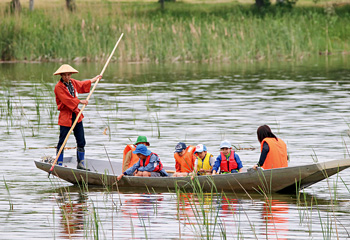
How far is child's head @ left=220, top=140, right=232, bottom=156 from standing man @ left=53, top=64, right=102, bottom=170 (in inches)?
89.9

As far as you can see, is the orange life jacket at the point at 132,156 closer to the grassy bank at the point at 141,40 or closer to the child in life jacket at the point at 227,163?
the child in life jacket at the point at 227,163

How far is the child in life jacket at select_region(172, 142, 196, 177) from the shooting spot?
12797mm

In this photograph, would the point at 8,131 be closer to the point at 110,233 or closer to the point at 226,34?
the point at 110,233

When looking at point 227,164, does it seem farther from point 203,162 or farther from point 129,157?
point 129,157

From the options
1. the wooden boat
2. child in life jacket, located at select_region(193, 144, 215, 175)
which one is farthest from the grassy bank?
the wooden boat

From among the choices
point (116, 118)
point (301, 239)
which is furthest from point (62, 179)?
point (116, 118)

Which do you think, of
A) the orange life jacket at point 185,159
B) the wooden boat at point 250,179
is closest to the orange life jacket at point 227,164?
the wooden boat at point 250,179

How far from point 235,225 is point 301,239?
0.91m

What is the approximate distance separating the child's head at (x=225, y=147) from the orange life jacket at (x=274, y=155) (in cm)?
49

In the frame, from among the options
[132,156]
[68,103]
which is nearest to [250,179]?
[132,156]

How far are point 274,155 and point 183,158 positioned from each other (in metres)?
1.56

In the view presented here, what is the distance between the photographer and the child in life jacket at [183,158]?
42.0 feet

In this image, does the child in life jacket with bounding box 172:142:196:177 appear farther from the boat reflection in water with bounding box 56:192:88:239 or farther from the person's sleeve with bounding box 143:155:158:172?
the boat reflection in water with bounding box 56:192:88:239

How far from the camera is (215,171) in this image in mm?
12164
